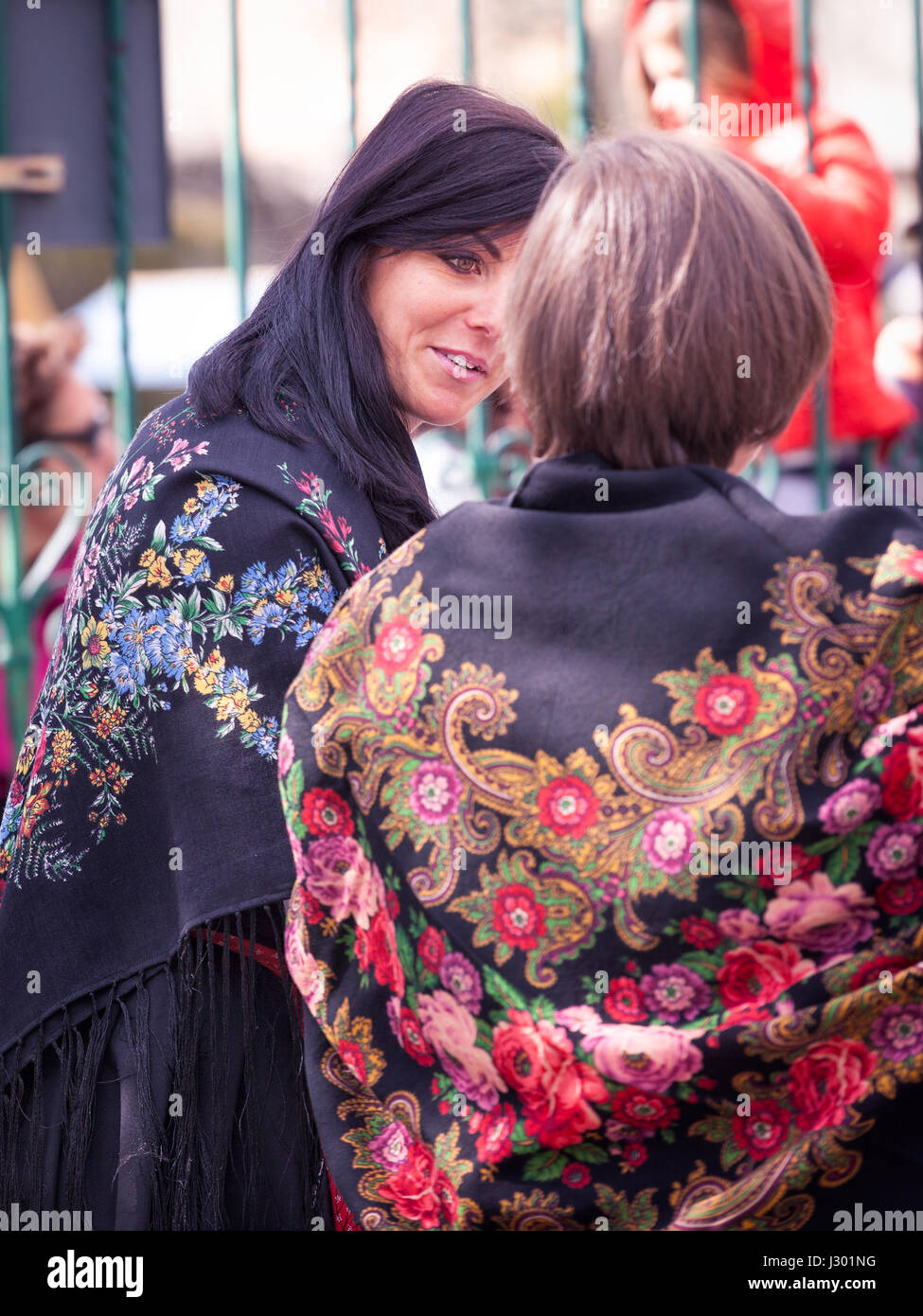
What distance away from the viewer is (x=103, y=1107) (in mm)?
1584

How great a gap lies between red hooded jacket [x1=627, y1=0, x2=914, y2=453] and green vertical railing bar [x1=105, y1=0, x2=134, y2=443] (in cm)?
112

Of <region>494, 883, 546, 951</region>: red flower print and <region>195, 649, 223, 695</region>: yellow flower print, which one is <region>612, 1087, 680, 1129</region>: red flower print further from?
<region>195, 649, 223, 695</region>: yellow flower print

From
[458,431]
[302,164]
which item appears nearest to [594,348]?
[458,431]

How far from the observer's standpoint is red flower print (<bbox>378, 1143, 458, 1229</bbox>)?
1.27m

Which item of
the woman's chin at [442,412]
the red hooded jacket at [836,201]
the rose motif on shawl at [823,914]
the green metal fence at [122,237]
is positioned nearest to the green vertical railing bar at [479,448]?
the green metal fence at [122,237]

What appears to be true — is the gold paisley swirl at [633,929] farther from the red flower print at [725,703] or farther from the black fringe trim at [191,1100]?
the black fringe trim at [191,1100]

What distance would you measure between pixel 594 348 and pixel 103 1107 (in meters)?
0.96

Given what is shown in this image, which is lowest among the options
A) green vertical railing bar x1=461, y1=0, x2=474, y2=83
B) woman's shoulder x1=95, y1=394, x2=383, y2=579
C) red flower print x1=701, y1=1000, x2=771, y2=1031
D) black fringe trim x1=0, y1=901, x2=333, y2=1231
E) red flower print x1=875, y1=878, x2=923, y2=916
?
black fringe trim x1=0, y1=901, x2=333, y2=1231

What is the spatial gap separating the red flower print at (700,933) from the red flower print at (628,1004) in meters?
0.06

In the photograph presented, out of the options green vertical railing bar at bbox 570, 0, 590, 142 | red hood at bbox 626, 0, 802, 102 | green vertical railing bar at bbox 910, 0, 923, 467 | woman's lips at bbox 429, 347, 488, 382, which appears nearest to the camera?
woman's lips at bbox 429, 347, 488, 382

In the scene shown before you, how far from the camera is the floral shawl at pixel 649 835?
3.72ft

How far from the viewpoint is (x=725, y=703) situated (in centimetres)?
114

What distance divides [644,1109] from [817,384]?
202cm

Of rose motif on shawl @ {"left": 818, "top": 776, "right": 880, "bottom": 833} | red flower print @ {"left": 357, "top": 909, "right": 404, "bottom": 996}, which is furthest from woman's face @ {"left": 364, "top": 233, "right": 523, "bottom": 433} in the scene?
rose motif on shawl @ {"left": 818, "top": 776, "right": 880, "bottom": 833}
